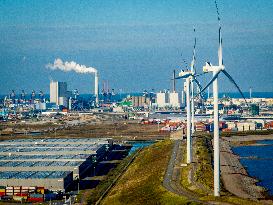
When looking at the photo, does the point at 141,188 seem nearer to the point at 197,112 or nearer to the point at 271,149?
the point at 271,149

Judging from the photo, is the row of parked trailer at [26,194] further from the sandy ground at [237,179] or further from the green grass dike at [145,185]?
the sandy ground at [237,179]

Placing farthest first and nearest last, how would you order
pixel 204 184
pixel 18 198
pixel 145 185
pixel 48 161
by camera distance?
pixel 48 161 → pixel 145 185 → pixel 18 198 → pixel 204 184

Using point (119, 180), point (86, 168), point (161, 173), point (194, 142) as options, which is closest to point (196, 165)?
point (161, 173)

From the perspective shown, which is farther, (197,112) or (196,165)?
(197,112)

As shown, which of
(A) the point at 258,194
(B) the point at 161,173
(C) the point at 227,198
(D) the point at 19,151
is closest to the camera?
(C) the point at 227,198

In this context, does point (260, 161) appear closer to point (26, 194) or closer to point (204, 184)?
point (204, 184)

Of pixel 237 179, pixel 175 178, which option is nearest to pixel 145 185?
pixel 175 178

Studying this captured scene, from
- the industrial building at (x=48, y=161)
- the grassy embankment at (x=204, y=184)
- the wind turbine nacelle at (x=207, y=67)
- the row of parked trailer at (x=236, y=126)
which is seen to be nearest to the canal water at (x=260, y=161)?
the grassy embankment at (x=204, y=184)
